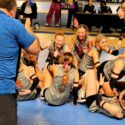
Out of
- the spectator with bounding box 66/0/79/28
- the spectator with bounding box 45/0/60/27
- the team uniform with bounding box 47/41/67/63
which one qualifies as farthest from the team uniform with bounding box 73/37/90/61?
the spectator with bounding box 45/0/60/27

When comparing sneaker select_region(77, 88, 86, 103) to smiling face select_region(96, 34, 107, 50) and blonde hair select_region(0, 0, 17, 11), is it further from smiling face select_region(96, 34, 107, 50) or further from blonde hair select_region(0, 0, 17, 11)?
blonde hair select_region(0, 0, 17, 11)

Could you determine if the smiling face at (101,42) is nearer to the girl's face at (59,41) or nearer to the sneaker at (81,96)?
the girl's face at (59,41)

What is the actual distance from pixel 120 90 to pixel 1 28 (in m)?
2.21

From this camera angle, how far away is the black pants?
192 cm

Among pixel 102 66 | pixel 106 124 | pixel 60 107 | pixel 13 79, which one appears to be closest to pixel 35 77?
pixel 60 107

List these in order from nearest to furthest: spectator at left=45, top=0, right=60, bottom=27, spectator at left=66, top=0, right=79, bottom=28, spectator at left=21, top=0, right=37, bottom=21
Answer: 1. spectator at left=21, top=0, right=37, bottom=21
2. spectator at left=66, top=0, right=79, bottom=28
3. spectator at left=45, top=0, right=60, bottom=27

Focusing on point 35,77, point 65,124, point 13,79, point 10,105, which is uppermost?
point 13,79

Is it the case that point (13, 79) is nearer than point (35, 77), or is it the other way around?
point (13, 79)

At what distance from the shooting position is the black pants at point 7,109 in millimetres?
1925

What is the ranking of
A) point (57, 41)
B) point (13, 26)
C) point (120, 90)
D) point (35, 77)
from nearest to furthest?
point (13, 26) < point (120, 90) < point (35, 77) < point (57, 41)

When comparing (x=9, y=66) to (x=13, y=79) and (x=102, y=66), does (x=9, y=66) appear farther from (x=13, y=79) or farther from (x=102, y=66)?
(x=102, y=66)

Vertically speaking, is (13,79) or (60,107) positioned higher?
(13,79)

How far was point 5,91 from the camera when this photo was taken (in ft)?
6.33

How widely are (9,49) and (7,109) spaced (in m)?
0.36
